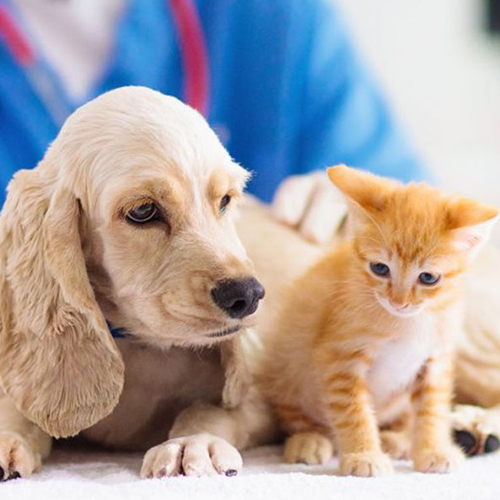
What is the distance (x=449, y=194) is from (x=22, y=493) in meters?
0.70

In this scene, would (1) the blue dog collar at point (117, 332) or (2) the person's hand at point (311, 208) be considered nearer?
(1) the blue dog collar at point (117, 332)

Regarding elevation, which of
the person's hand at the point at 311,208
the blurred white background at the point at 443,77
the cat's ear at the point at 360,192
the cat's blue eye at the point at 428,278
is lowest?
the blurred white background at the point at 443,77

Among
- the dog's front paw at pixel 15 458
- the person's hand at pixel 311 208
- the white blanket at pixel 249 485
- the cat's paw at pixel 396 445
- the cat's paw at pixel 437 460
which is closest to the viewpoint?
the white blanket at pixel 249 485

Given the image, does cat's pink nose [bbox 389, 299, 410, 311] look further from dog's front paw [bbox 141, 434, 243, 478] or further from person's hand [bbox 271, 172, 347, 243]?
person's hand [bbox 271, 172, 347, 243]

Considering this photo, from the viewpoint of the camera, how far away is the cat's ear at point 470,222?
1191mm

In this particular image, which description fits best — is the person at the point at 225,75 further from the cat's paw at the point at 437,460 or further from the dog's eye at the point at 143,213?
the dog's eye at the point at 143,213

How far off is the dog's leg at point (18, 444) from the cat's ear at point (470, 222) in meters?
0.62

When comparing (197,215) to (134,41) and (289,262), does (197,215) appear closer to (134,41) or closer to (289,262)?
A: (289,262)

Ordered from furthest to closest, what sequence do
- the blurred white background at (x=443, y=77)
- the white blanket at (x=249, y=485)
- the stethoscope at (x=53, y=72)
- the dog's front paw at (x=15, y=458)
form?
the blurred white background at (x=443, y=77)
the stethoscope at (x=53, y=72)
the dog's front paw at (x=15, y=458)
the white blanket at (x=249, y=485)

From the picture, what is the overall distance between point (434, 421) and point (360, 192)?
0.34 m

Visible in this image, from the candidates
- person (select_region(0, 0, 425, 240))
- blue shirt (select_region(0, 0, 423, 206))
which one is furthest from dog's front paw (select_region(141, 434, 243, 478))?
blue shirt (select_region(0, 0, 423, 206))

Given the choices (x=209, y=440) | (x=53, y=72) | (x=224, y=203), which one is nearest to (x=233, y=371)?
(x=209, y=440)

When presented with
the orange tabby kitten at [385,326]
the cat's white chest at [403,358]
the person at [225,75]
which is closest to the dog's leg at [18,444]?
the orange tabby kitten at [385,326]

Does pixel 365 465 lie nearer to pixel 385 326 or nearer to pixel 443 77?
pixel 385 326
